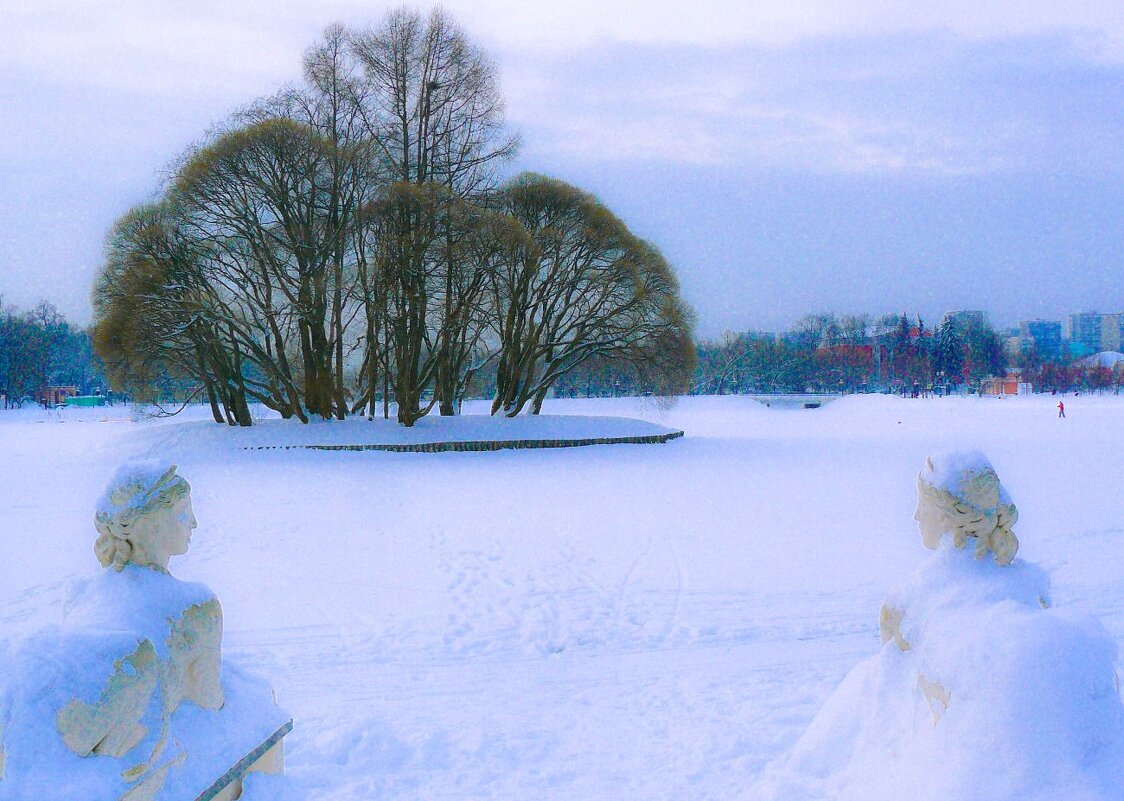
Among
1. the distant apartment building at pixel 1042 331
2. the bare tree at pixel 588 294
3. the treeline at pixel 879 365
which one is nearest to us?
the bare tree at pixel 588 294

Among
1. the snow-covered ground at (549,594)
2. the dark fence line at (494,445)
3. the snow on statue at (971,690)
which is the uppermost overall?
the snow on statue at (971,690)

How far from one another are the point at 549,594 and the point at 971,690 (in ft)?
17.2

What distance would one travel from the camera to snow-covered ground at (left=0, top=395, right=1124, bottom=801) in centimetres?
435

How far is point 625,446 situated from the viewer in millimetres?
22172

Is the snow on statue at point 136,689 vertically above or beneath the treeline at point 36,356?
beneath

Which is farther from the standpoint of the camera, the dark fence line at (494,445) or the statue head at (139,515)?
the dark fence line at (494,445)

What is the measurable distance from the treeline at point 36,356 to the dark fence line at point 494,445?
3158 centimetres

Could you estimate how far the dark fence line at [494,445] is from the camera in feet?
64.8

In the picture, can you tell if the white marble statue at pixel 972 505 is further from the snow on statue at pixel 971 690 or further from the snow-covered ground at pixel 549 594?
the snow-covered ground at pixel 549 594

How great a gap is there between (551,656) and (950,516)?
11.8 ft

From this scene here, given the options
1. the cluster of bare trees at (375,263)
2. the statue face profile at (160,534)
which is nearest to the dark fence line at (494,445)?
the cluster of bare trees at (375,263)

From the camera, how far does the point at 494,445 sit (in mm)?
21188

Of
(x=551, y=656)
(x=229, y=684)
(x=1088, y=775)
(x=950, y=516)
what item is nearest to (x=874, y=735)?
(x=950, y=516)

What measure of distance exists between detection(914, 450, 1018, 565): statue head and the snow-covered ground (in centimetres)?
69
